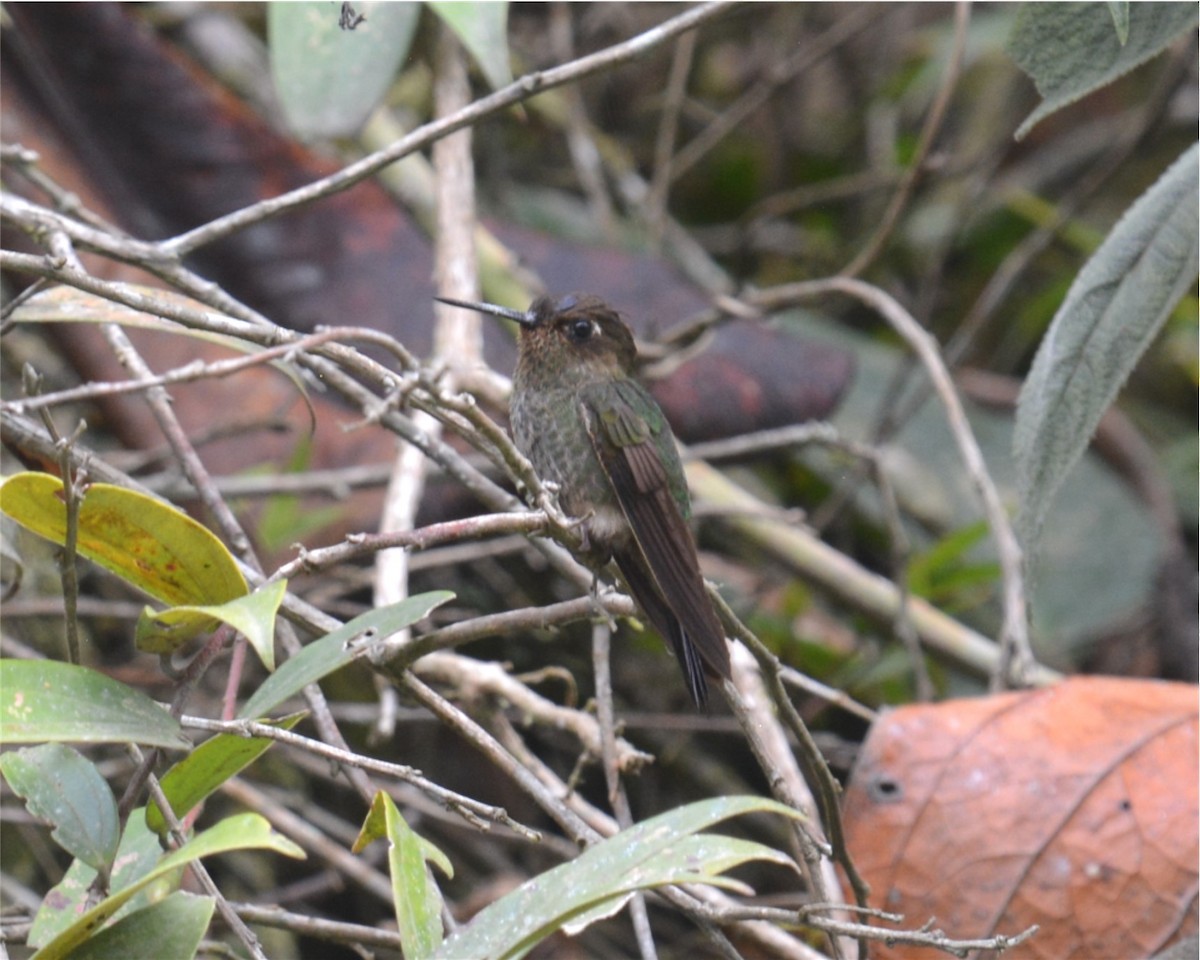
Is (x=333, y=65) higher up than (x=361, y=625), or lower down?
higher up

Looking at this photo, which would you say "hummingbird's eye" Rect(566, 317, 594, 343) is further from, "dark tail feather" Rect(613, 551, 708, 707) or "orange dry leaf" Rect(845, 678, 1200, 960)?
"orange dry leaf" Rect(845, 678, 1200, 960)

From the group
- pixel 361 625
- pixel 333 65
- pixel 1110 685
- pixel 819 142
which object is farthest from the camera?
pixel 819 142

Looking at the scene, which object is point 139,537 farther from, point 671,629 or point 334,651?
point 671,629

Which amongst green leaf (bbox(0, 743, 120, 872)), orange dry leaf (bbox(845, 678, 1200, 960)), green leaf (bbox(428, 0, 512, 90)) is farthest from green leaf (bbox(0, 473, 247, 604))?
orange dry leaf (bbox(845, 678, 1200, 960))

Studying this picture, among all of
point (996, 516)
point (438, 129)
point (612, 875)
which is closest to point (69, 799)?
point (612, 875)

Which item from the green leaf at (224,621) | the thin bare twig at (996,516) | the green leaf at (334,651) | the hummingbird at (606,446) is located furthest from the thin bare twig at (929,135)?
the green leaf at (224,621)

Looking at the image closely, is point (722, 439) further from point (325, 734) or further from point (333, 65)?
point (325, 734)

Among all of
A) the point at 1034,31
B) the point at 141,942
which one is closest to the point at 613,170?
the point at 1034,31
